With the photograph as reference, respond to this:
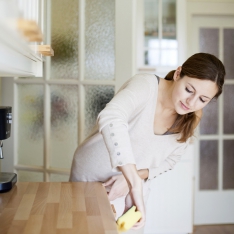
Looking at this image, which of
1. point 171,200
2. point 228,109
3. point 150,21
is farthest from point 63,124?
point 228,109

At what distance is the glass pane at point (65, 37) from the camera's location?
2.50 meters

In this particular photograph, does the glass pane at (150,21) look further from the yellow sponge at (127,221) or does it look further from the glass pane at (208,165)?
the yellow sponge at (127,221)

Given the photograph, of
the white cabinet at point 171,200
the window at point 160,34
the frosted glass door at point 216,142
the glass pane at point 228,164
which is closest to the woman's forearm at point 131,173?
the white cabinet at point 171,200

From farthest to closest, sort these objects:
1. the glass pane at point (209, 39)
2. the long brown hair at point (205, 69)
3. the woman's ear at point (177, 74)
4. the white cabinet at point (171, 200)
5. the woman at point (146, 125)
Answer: the glass pane at point (209, 39) < the white cabinet at point (171, 200) < the woman's ear at point (177, 74) < the long brown hair at point (205, 69) < the woman at point (146, 125)

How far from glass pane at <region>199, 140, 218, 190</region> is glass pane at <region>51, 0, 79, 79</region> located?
71.1 inches

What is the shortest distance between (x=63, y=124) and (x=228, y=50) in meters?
1.92

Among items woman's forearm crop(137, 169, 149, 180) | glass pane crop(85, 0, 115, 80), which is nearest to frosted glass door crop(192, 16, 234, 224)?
glass pane crop(85, 0, 115, 80)

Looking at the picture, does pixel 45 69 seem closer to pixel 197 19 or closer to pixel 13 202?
pixel 13 202

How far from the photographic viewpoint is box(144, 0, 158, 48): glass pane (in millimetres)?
3307

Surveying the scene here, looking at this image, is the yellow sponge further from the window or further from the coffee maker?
the window

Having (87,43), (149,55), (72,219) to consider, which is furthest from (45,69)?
(72,219)

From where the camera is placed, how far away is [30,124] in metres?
2.62

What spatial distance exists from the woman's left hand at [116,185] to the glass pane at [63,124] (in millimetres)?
1006

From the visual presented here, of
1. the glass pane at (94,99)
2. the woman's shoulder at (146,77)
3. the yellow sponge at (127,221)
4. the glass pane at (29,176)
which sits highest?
the woman's shoulder at (146,77)
